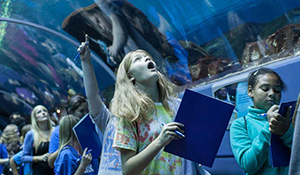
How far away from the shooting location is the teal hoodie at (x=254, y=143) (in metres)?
2.30

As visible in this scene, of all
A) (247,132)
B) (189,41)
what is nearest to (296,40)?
(247,132)

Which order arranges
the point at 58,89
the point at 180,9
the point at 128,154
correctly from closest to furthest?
the point at 128,154 → the point at 180,9 → the point at 58,89

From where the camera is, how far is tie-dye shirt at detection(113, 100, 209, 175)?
2.15m

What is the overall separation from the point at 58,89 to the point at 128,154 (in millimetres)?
14374

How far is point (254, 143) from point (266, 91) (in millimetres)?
462

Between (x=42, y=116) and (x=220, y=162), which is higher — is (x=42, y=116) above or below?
above

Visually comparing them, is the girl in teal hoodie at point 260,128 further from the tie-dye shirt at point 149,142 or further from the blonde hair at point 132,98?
the blonde hair at point 132,98

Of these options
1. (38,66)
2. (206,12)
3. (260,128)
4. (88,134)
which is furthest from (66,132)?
(38,66)

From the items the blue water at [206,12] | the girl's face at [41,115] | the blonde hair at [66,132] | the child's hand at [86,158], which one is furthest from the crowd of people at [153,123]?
the girl's face at [41,115]

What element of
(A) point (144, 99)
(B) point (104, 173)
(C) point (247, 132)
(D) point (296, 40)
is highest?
(D) point (296, 40)

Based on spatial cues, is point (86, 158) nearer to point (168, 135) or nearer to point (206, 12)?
point (168, 135)

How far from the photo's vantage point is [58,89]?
52.0ft

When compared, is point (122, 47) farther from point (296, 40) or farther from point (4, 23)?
point (296, 40)

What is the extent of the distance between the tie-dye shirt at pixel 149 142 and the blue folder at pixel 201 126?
229 mm
